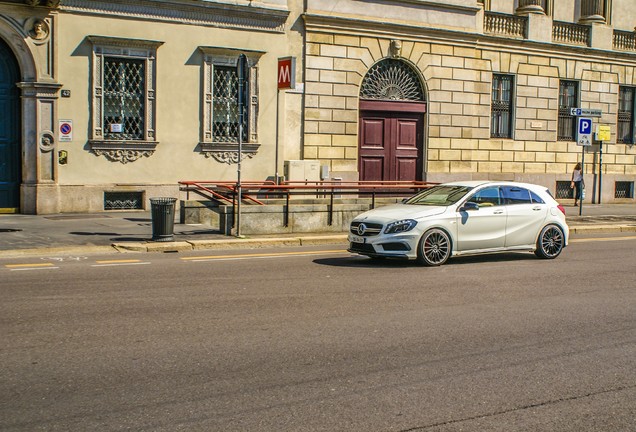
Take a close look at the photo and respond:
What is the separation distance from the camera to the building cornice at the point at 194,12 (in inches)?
872

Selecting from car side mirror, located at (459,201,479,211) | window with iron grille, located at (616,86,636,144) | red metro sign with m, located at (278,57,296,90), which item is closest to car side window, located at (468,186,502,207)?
car side mirror, located at (459,201,479,211)

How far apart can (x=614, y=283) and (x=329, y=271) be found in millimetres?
4334

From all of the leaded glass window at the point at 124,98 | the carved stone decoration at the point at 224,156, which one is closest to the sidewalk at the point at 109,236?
the leaded glass window at the point at 124,98

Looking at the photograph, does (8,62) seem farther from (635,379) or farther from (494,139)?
(635,379)

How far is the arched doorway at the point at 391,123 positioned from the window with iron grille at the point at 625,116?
10.2 meters

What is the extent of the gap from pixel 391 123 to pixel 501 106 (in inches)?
202

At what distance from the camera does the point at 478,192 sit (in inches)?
594

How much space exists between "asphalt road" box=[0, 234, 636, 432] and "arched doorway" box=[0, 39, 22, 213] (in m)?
8.72

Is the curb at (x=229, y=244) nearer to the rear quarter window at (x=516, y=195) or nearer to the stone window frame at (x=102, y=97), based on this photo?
the rear quarter window at (x=516, y=195)

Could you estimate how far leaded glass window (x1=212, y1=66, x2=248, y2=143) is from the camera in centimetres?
2431

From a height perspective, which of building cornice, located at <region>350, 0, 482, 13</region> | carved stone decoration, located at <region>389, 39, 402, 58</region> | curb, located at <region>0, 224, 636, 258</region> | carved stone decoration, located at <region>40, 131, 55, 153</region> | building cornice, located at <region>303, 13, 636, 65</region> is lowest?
curb, located at <region>0, 224, 636, 258</region>

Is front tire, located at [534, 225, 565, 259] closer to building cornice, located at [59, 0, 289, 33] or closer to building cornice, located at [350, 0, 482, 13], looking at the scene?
building cornice, located at [59, 0, 289, 33]

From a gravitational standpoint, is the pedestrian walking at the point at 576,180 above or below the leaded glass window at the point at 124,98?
below

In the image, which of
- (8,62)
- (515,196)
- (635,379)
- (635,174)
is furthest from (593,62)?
(635,379)
